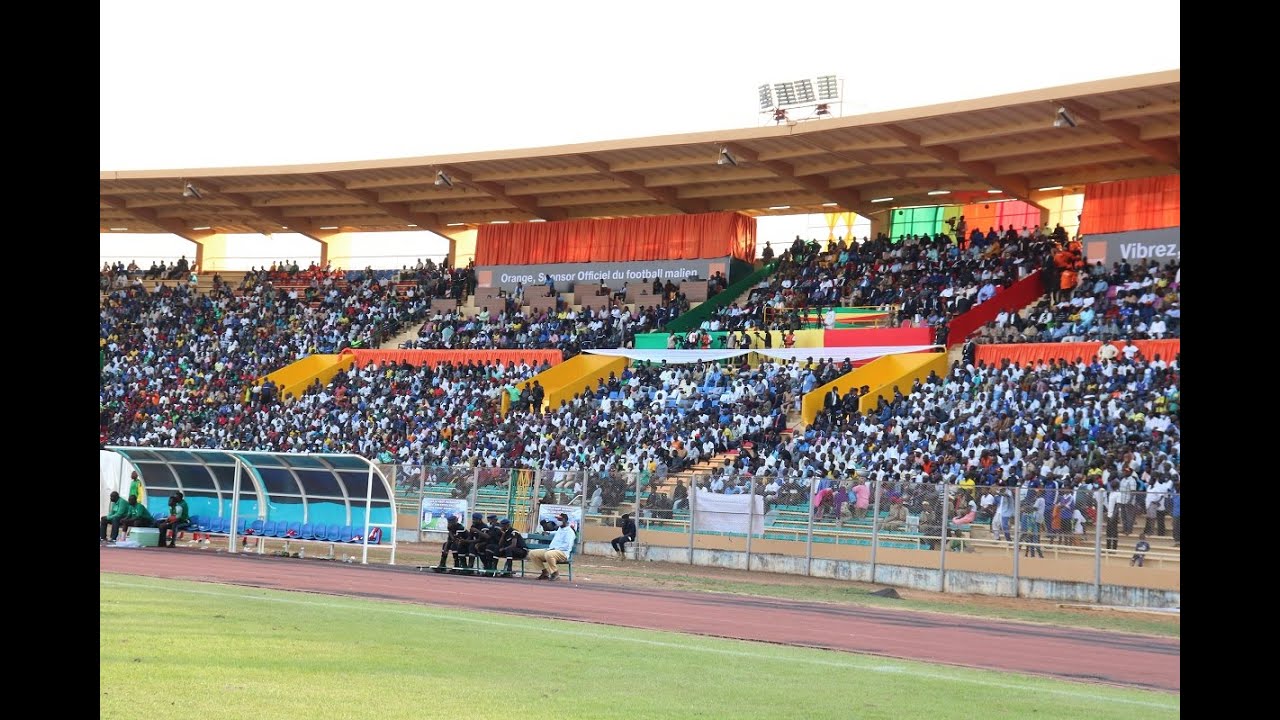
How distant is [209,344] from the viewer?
168 ft

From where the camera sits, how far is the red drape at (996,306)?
3550 centimetres

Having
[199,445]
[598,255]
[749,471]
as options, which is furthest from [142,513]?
[598,255]

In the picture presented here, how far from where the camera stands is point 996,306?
A: 118ft

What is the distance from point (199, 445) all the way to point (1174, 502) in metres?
31.3

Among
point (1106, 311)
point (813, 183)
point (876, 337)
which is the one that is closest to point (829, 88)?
point (813, 183)

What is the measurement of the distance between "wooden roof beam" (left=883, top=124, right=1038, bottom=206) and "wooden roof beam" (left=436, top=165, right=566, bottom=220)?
615 inches

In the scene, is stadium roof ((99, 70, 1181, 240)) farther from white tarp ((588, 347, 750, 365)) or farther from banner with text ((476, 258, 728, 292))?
white tarp ((588, 347, 750, 365))

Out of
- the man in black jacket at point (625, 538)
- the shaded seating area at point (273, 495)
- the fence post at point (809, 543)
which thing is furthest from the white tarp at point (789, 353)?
the shaded seating area at point (273, 495)

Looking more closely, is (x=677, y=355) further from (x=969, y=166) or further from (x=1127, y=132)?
(x=1127, y=132)

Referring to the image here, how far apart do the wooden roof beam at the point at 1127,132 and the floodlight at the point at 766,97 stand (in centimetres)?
1293

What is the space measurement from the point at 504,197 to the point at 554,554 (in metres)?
27.9

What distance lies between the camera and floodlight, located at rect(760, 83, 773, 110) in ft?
149
